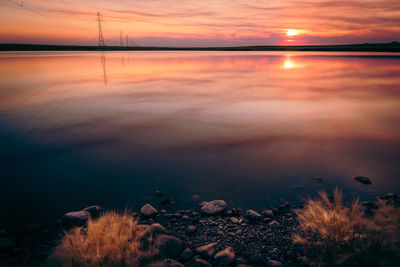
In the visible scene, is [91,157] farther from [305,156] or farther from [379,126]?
[379,126]

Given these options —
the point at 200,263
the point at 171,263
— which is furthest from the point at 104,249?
the point at 200,263

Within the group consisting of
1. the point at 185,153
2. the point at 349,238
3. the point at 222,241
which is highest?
the point at 185,153

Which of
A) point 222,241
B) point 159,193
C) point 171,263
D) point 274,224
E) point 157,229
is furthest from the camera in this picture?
point 159,193

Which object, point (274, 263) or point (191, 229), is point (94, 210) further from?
point (274, 263)

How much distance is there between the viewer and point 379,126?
1026 centimetres

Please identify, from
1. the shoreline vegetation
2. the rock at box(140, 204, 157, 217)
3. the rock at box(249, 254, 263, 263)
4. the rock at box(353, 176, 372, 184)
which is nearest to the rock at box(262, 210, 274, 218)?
the shoreline vegetation

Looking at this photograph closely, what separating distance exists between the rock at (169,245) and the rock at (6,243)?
2259 mm

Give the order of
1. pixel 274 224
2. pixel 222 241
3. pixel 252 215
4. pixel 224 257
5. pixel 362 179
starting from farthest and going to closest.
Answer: pixel 362 179, pixel 252 215, pixel 274 224, pixel 222 241, pixel 224 257

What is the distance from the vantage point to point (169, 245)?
3732mm

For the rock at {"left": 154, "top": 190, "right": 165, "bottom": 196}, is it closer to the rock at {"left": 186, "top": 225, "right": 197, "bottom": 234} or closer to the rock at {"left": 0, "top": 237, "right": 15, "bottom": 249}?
the rock at {"left": 186, "top": 225, "right": 197, "bottom": 234}

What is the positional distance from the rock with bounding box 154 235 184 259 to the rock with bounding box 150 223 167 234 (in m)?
0.31

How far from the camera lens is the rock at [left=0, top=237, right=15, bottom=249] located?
3793mm

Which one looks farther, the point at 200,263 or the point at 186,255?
the point at 186,255

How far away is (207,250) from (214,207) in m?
1.10
